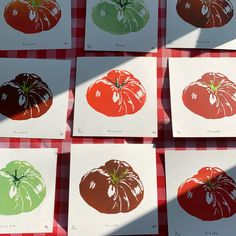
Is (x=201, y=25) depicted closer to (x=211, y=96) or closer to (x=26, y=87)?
(x=211, y=96)

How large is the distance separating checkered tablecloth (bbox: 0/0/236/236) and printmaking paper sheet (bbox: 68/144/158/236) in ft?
0.06

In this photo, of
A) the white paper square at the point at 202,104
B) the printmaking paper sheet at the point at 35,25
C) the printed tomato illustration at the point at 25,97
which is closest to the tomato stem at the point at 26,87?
the printed tomato illustration at the point at 25,97

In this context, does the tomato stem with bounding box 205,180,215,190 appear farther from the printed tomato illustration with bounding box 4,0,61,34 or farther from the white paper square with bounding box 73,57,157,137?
the printed tomato illustration with bounding box 4,0,61,34

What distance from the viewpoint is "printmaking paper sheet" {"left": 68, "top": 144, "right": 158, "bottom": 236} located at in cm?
80

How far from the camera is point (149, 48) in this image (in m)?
0.93

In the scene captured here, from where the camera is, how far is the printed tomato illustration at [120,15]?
936 mm

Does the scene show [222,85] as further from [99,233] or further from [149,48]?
[99,233]

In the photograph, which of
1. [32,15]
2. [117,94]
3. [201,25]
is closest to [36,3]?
[32,15]

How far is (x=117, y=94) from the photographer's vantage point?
0.89 meters

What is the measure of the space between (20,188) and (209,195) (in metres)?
0.42

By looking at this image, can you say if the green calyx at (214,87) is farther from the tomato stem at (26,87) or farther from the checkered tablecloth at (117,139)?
the tomato stem at (26,87)

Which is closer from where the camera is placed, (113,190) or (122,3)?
(113,190)

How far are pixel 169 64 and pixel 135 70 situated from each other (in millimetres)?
87

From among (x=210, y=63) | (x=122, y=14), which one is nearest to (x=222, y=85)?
(x=210, y=63)
